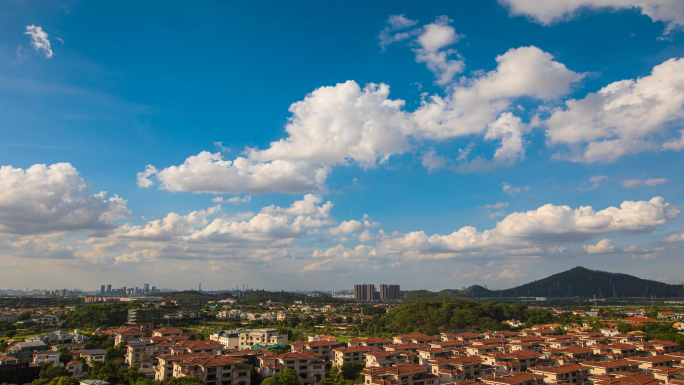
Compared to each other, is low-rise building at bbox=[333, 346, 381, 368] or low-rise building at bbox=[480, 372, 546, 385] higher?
low-rise building at bbox=[480, 372, 546, 385]

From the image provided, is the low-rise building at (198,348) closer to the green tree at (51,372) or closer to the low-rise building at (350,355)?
the green tree at (51,372)

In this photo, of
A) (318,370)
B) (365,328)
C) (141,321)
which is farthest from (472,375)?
(141,321)

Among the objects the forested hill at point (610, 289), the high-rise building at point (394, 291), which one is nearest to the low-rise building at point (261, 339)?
the forested hill at point (610, 289)

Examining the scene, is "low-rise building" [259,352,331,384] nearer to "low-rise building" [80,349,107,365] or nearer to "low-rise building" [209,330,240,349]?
"low-rise building" [209,330,240,349]

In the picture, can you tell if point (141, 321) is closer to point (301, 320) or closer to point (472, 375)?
point (301, 320)

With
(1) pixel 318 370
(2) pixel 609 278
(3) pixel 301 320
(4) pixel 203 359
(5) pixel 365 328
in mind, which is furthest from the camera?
(2) pixel 609 278

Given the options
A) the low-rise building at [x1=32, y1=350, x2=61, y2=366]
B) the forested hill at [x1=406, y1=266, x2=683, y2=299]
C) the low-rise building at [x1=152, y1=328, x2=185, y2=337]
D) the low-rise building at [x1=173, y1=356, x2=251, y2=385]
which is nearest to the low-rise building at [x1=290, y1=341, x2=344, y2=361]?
the low-rise building at [x1=173, y1=356, x2=251, y2=385]

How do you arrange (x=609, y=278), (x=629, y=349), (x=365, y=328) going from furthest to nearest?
(x=609, y=278) < (x=365, y=328) < (x=629, y=349)

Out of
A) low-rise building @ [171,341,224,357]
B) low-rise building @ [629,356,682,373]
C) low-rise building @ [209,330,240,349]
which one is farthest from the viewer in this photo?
low-rise building @ [209,330,240,349]

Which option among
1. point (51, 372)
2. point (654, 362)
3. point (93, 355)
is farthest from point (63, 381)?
point (654, 362)
